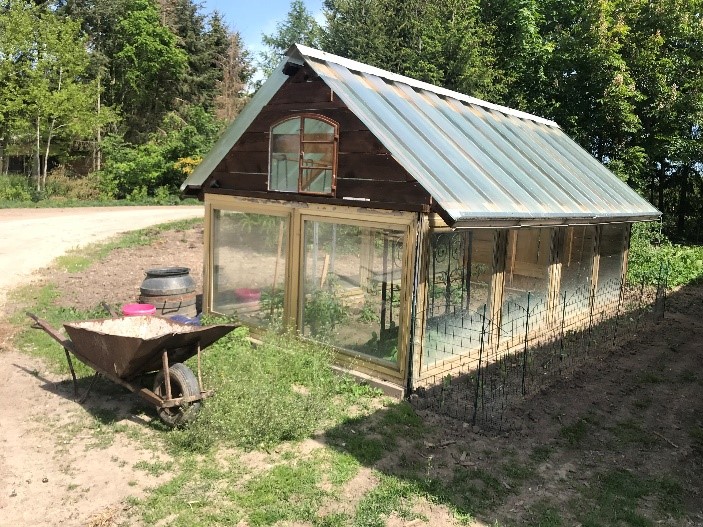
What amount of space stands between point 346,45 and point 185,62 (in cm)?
1082

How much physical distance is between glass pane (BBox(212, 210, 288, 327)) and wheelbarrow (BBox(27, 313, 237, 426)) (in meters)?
2.52

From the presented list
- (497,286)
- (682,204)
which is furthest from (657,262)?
(682,204)

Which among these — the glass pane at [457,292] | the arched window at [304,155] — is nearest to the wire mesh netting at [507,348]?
the glass pane at [457,292]

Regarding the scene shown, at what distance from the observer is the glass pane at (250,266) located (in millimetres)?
9086

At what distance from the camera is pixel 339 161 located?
8.09 meters

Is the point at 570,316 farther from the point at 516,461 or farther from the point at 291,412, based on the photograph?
the point at 291,412

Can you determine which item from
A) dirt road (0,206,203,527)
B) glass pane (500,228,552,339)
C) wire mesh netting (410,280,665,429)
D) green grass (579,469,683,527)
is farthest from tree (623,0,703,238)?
dirt road (0,206,203,527)

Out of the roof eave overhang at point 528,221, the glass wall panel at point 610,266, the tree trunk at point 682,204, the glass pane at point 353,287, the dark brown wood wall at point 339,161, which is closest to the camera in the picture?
the roof eave overhang at point 528,221

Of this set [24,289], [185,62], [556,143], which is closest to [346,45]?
[185,62]

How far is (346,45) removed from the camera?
36344 millimetres

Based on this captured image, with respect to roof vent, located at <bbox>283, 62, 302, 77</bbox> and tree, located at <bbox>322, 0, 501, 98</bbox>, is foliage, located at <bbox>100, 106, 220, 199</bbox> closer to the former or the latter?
tree, located at <bbox>322, 0, 501, 98</bbox>

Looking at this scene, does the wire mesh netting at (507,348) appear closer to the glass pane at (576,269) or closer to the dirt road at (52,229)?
the glass pane at (576,269)

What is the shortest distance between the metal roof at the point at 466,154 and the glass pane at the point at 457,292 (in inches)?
25.2

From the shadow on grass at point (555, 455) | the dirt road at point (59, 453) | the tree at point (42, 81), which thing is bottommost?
the dirt road at point (59, 453)
